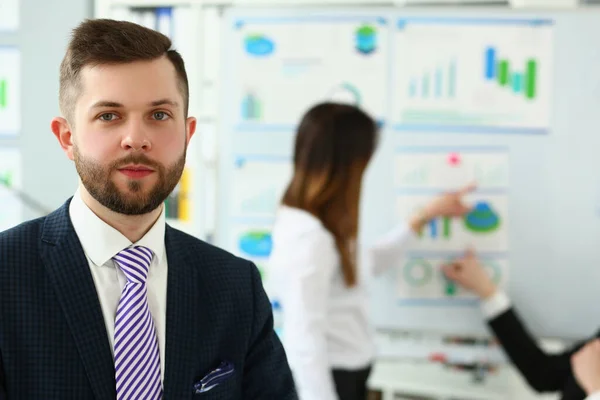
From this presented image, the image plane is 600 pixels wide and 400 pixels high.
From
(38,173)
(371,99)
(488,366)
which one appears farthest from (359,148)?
(38,173)

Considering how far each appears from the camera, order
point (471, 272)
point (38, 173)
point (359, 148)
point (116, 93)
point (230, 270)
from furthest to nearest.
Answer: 1. point (38, 173)
2. point (471, 272)
3. point (359, 148)
4. point (230, 270)
5. point (116, 93)

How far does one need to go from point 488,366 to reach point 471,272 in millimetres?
382

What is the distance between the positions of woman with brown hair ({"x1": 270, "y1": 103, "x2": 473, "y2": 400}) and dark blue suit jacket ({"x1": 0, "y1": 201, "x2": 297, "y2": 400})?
2.63ft

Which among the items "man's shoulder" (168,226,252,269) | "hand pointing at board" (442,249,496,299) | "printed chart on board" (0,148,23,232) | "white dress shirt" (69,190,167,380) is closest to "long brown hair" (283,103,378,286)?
"hand pointing at board" (442,249,496,299)

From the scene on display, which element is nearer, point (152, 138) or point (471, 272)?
point (152, 138)

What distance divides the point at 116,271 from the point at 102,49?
276 millimetres

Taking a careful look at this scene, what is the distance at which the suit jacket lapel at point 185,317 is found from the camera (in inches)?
29.4

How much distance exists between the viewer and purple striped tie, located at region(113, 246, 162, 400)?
2.32 feet

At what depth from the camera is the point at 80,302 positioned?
706 millimetres

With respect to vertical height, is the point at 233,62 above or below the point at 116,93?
above

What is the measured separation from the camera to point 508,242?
219cm

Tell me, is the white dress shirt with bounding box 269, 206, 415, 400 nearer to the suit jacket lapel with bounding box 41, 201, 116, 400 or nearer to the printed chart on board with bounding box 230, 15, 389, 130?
the printed chart on board with bounding box 230, 15, 389, 130

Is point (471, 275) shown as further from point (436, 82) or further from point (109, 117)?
point (109, 117)

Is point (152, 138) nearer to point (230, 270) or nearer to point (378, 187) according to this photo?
point (230, 270)
